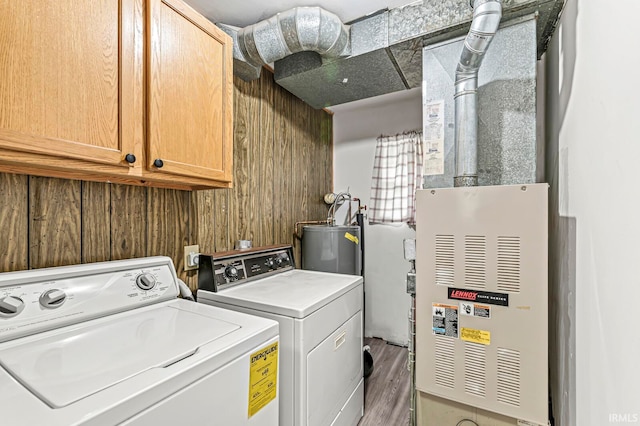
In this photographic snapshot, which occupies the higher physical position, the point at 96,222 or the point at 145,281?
the point at 96,222

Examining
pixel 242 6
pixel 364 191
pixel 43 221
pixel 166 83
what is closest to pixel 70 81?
pixel 166 83

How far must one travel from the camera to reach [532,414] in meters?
1.21

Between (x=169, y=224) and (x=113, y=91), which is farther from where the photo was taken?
(x=169, y=224)

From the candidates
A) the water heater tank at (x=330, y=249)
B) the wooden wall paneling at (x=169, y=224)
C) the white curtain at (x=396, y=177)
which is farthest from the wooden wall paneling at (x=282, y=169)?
the white curtain at (x=396, y=177)

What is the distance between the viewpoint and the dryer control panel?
161 cm

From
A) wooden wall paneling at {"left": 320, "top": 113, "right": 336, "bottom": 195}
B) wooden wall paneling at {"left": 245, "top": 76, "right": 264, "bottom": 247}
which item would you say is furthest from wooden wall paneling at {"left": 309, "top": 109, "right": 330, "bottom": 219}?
wooden wall paneling at {"left": 245, "top": 76, "right": 264, "bottom": 247}

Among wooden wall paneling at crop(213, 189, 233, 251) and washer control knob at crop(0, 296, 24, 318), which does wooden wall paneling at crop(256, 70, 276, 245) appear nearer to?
wooden wall paneling at crop(213, 189, 233, 251)

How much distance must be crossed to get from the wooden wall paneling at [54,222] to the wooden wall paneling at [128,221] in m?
0.14

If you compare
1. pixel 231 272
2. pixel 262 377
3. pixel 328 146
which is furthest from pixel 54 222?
pixel 328 146

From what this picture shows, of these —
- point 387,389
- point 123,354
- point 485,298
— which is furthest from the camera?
point 387,389

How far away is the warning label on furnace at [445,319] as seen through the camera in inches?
53.5

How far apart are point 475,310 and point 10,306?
1729 mm

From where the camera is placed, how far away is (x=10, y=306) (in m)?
0.94

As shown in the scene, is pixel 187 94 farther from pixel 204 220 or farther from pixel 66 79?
pixel 204 220
